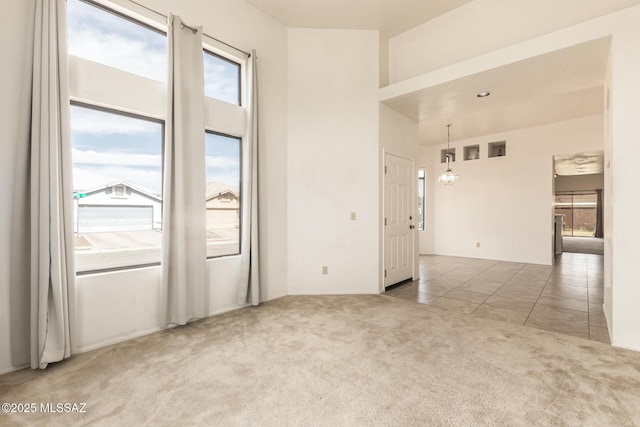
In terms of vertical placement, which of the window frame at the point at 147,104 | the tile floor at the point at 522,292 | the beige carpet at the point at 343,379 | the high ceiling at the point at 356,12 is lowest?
the beige carpet at the point at 343,379

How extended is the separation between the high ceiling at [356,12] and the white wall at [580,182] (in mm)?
13205

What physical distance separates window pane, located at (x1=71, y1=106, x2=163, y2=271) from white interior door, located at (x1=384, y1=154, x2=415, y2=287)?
3101 millimetres

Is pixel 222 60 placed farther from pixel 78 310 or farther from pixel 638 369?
pixel 638 369

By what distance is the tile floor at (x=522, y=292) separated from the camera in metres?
3.34

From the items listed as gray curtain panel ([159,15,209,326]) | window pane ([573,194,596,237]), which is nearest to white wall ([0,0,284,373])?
gray curtain panel ([159,15,209,326])

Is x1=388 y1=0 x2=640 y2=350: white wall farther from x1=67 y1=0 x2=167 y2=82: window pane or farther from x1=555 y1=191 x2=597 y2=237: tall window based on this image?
x1=555 y1=191 x2=597 y2=237: tall window

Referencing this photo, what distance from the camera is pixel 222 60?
3.76 metres

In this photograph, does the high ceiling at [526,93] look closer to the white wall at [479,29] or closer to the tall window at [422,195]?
the white wall at [479,29]

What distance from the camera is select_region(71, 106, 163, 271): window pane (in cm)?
271

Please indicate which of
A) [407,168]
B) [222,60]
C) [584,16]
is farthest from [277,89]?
[584,16]

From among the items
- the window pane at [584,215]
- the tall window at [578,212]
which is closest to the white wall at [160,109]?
the tall window at [578,212]

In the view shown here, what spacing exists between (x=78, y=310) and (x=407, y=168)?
4.68m

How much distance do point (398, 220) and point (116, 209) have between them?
3834mm

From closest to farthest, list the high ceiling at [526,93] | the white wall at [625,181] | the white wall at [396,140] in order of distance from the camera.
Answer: the white wall at [625,181] < the high ceiling at [526,93] < the white wall at [396,140]
